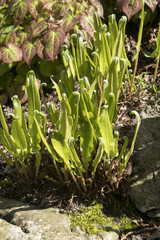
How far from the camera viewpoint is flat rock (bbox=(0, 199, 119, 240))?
1580 millimetres

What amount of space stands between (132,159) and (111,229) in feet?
1.61

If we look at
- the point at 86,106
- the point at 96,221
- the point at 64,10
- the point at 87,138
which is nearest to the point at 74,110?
the point at 86,106

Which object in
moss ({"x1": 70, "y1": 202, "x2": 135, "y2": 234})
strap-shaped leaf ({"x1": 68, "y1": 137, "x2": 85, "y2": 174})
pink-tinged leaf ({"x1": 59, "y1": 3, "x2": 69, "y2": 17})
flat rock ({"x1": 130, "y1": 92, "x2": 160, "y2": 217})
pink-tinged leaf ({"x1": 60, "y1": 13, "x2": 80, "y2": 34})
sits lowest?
moss ({"x1": 70, "y1": 202, "x2": 135, "y2": 234})

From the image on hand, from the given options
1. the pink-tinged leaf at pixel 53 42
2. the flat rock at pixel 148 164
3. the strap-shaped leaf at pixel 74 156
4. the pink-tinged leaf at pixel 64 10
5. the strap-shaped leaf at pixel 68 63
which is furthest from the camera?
the pink-tinged leaf at pixel 64 10

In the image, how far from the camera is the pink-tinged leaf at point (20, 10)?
245cm

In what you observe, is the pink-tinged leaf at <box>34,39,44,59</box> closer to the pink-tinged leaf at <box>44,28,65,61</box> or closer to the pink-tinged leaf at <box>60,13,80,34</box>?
the pink-tinged leaf at <box>44,28,65,61</box>

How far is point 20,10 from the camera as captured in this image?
2.45 metres

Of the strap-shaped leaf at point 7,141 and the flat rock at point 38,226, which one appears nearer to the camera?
the flat rock at point 38,226

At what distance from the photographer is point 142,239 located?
1655 millimetres

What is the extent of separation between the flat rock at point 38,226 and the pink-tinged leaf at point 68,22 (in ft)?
4.54

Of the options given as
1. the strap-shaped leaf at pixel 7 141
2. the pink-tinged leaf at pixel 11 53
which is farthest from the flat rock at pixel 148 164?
the pink-tinged leaf at pixel 11 53

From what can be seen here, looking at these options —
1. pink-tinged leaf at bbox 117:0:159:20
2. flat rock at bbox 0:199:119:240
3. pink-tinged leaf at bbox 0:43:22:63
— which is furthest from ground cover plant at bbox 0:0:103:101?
flat rock at bbox 0:199:119:240

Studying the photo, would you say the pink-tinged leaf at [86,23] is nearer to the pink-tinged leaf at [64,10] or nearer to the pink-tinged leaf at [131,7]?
the pink-tinged leaf at [64,10]

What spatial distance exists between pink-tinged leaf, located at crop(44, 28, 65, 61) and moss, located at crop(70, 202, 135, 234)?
1.16 metres
